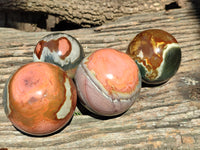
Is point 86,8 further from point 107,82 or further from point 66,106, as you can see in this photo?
point 66,106

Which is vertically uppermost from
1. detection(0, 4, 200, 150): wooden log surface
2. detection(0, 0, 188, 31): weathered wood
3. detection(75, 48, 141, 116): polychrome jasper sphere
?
detection(0, 0, 188, 31): weathered wood

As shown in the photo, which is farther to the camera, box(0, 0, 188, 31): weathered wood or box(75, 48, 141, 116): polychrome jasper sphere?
box(0, 0, 188, 31): weathered wood

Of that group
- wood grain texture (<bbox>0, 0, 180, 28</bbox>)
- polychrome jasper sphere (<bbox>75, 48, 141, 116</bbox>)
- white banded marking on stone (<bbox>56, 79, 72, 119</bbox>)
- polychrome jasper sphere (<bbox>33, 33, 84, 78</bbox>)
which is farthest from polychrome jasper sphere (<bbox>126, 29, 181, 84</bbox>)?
wood grain texture (<bbox>0, 0, 180, 28</bbox>)

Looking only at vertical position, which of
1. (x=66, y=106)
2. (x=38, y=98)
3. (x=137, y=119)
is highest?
(x=38, y=98)

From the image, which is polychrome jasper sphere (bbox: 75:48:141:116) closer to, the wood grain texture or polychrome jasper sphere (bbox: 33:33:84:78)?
polychrome jasper sphere (bbox: 33:33:84:78)

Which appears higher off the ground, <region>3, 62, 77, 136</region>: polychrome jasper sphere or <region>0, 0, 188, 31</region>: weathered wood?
<region>0, 0, 188, 31</region>: weathered wood

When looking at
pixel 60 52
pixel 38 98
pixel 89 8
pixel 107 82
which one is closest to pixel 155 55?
pixel 107 82
